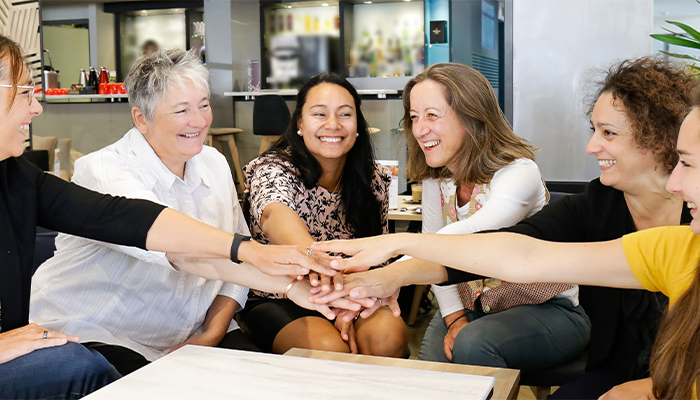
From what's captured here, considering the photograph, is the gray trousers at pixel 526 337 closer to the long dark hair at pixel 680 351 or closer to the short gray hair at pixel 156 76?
the long dark hair at pixel 680 351

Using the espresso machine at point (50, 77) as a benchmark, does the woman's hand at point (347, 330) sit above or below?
below

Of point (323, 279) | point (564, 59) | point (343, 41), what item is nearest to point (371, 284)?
point (323, 279)

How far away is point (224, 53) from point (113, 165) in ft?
17.6

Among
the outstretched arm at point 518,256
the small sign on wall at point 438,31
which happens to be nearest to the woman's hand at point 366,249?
the outstretched arm at point 518,256

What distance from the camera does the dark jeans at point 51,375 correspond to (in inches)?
53.0

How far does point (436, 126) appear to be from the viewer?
2.11 meters

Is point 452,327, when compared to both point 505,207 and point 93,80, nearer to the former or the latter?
point 505,207

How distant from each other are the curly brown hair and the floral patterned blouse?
1035mm

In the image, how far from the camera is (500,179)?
2.01 meters

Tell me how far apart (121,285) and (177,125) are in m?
0.52

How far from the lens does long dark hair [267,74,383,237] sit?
7.66ft

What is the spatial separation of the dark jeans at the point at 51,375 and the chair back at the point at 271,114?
5.34m

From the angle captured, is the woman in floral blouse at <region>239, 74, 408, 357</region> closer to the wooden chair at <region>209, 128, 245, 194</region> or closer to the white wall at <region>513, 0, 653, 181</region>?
the white wall at <region>513, 0, 653, 181</region>

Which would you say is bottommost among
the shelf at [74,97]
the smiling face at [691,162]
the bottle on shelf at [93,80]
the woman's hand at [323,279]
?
the woman's hand at [323,279]
